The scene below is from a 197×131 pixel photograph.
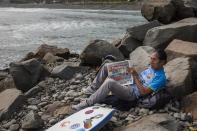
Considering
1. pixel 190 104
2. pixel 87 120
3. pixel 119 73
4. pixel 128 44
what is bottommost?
pixel 87 120

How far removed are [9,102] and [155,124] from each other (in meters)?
4.62

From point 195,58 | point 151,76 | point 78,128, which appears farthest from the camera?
point 195,58

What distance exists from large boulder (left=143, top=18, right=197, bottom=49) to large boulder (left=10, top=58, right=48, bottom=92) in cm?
363

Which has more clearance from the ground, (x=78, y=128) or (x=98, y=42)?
(x=98, y=42)

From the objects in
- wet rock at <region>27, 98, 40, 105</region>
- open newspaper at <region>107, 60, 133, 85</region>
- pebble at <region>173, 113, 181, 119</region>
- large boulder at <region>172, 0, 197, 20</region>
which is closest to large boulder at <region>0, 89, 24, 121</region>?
wet rock at <region>27, 98, 40, 105</region>

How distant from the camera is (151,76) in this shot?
10.2m

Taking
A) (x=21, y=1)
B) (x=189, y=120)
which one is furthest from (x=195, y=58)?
(x=21, y=1)

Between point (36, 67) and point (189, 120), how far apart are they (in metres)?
6.16

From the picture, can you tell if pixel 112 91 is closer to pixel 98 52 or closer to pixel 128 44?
pixel 98 52

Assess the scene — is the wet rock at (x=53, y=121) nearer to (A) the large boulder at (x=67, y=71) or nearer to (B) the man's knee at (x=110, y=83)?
(B) the man's knee at (x=110, y=83)

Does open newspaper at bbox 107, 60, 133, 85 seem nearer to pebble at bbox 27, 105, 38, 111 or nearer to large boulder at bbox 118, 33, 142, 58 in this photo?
pebble at bbox 27, 105, 38, 111

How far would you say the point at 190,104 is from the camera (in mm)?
10086

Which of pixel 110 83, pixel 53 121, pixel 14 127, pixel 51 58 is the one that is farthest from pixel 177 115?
pixel 51 58

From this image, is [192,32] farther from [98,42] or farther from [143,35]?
[98,42]
